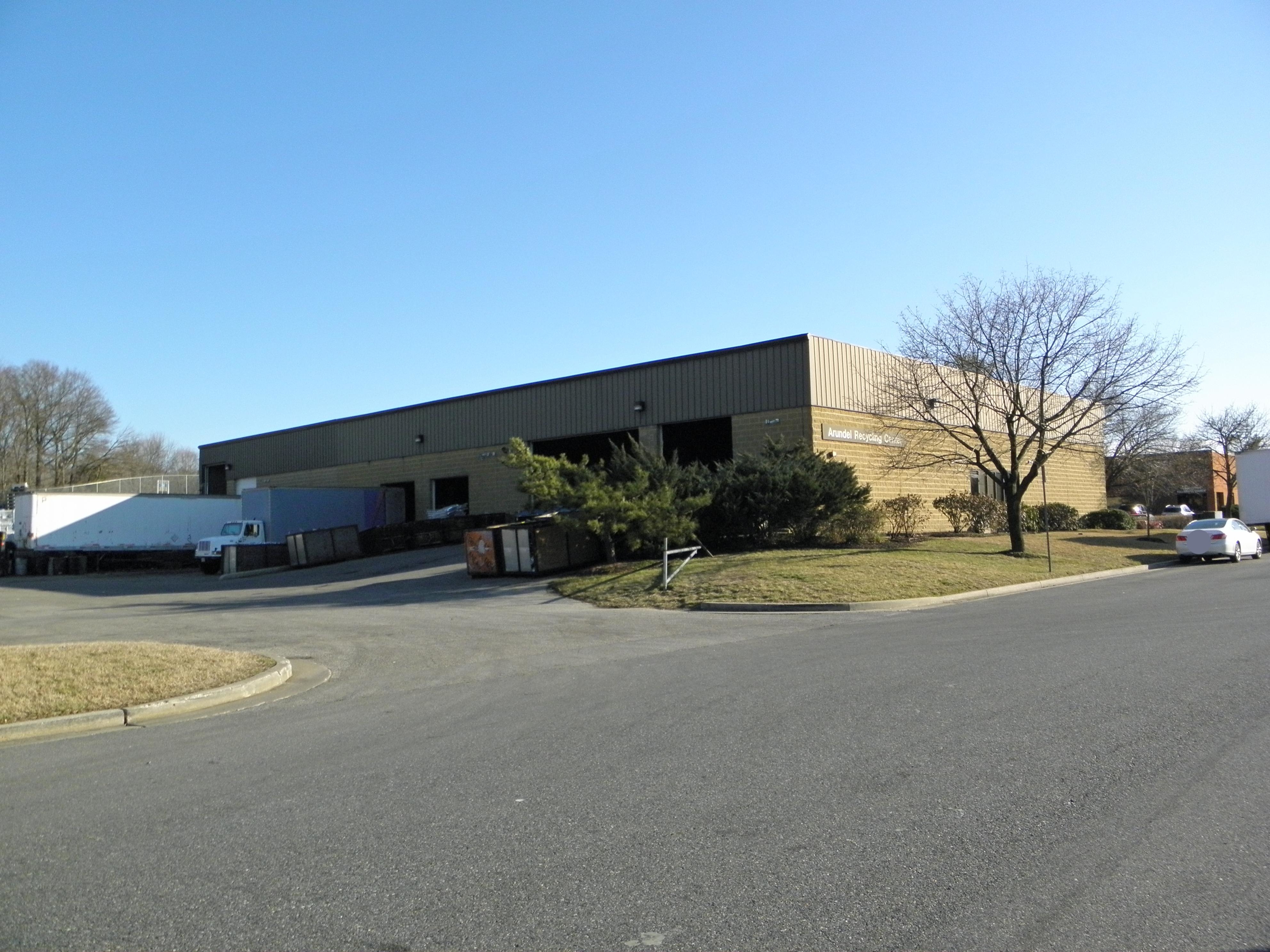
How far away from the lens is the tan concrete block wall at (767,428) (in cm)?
3434

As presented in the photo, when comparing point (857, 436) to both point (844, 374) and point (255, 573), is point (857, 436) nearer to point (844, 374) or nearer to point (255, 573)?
point (844, 374)

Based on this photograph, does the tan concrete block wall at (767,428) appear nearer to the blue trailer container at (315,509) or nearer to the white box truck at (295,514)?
the blue trailer container at (315,509)

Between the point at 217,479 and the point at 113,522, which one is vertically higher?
the point at 217,479

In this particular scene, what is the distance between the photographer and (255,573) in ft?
120

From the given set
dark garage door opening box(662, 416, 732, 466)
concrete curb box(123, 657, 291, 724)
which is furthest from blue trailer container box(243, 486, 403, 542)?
concrete curb box(123, 657, 291, 724)

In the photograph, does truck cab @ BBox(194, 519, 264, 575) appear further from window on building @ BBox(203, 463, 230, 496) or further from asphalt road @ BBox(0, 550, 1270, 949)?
asphalt road @ BBox(0, 550, 1270, 949)

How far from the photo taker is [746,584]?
2184 cm

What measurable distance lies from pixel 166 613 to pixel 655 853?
20.0 m

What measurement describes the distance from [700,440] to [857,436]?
7.90 metres

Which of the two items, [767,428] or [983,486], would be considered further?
[983,486]

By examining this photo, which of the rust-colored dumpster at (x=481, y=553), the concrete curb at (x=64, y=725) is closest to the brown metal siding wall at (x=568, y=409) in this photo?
the rust-colored dumpster at (x=481, y=553)

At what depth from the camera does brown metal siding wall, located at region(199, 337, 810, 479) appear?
35.5m

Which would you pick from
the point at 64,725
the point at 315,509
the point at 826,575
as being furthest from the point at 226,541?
the point at 64,725

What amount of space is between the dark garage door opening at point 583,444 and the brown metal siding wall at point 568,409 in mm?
682
